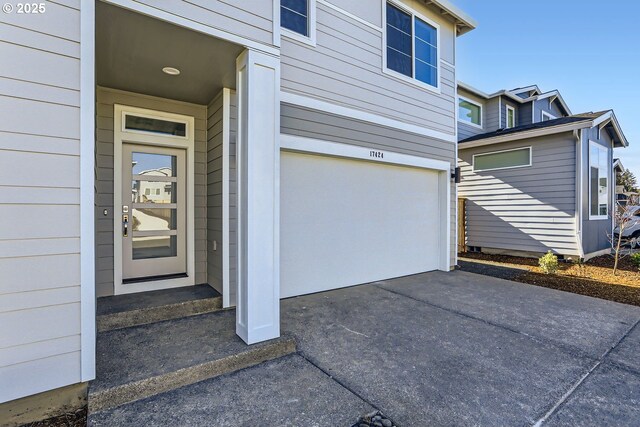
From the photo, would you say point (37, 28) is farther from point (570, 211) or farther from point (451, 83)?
point (570, 211)

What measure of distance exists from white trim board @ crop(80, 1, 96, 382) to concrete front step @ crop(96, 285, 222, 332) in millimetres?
1053

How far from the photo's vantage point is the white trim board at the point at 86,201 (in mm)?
2072

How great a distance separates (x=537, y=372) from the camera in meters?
2.50

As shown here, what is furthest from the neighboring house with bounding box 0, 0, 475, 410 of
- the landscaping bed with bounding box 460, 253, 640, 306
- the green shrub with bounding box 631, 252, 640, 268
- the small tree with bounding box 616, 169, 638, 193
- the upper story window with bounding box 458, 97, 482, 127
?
the small tree with bounding box 616, 169, 638, 193

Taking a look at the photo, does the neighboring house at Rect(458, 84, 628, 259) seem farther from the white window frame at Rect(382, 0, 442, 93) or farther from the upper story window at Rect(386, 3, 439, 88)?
the upper story window at Rect(386, 3, 439, 88)

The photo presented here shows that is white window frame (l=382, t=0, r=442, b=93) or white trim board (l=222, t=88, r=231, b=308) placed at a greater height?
white window frame (l=382, t=0, r=442, b=93)

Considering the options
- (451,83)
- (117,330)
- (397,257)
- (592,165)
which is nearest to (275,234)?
(117,330)

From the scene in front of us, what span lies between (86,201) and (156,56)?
1.65m

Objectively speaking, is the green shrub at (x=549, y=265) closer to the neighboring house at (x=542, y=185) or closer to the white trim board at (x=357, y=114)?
the neighboring house at (x=542, y=185)

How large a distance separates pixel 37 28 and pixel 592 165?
1051 cm

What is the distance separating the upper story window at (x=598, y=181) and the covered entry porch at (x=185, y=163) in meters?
8.73

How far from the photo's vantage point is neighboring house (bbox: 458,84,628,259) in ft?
23.7

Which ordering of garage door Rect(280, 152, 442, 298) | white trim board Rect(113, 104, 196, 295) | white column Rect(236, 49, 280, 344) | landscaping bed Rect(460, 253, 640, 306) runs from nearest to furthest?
white column Rect(236, 49, 280, 344) < white trim board Rect(113, 104, 196, 295) < garage door Rect(280, 152, 442, 298) < landscaping bed Rect(460, 253, 640, 306)

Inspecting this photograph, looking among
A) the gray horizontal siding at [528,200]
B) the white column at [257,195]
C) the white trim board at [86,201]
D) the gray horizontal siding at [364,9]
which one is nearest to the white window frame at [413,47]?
the gray horizontal siding at [364,9]
